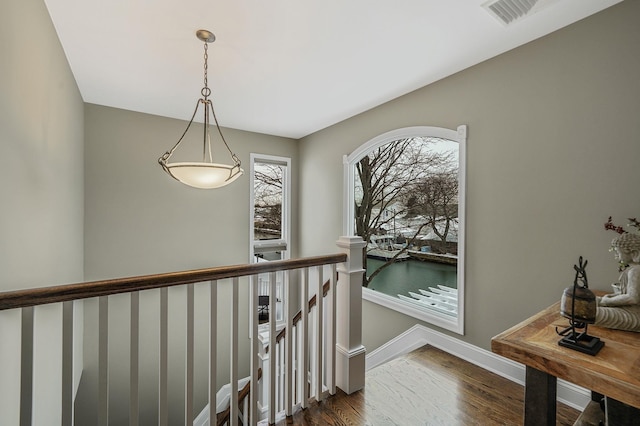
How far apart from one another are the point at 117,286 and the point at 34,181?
1.08 metres

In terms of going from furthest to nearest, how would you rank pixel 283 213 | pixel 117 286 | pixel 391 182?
pixel 283 213, pixel 391 182, pixel 117 286

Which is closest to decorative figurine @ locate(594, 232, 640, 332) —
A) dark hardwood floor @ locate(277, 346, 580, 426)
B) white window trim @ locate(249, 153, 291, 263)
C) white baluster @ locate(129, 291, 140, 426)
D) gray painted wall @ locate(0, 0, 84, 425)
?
dark hardwood floor @ locate(277, 346, 580, 426)

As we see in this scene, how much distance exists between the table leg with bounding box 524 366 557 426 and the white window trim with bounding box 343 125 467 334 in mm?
1360

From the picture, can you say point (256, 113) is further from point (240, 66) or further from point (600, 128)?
point (600, 128)

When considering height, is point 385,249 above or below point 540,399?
above

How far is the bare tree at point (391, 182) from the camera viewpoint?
2.97m

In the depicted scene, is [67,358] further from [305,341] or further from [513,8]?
[513,8]

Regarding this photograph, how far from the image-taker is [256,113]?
3.61 metres

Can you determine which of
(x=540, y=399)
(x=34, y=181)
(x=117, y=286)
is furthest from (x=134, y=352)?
(x=540, y=399)

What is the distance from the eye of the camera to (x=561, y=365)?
3.34 feet

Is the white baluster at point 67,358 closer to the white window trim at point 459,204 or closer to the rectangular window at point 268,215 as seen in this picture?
the white window trim at point 459,204

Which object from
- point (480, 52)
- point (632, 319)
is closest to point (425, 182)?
point (480, 52)

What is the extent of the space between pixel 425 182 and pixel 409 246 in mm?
723

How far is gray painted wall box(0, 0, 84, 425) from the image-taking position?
4.42ft
